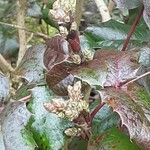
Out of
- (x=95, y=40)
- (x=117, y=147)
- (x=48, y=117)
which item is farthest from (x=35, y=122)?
(x=95, y=40)

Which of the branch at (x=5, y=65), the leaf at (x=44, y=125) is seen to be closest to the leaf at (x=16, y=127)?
the leaf at (x=44, y=125)

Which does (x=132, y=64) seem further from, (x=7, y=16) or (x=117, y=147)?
(x=7, y=16)

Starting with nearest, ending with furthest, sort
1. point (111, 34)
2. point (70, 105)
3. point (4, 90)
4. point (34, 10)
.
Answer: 1. point (70, 105)
2. point (4, 90)
3. point (111, 34)
4. point (34, 10)

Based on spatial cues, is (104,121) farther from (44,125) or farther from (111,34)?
(111,34)

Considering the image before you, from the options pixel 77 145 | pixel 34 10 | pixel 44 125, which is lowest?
pixel 34 10

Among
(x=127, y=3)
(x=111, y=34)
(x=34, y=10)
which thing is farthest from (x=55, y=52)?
(x=34, y=10)
